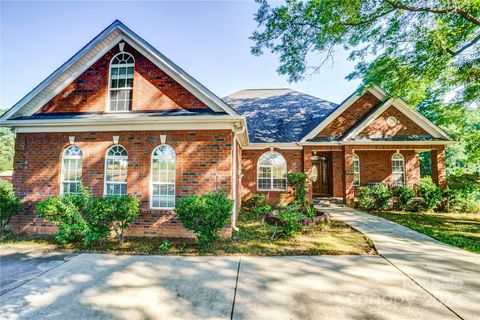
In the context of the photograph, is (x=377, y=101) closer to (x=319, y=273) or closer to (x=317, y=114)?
(x=317, y=114)

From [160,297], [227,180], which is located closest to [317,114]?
[227,180]

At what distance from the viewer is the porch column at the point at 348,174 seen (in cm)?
1192

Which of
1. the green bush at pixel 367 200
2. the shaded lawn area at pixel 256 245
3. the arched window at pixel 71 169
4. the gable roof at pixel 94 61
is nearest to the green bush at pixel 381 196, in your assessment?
the green bush at pixel 367 200

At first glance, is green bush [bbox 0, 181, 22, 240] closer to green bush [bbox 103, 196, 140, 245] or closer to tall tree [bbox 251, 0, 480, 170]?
green bush [bbox 103, 196, 140, 245]

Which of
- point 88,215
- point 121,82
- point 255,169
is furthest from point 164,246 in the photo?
point 255,169

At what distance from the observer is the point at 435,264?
4.79m

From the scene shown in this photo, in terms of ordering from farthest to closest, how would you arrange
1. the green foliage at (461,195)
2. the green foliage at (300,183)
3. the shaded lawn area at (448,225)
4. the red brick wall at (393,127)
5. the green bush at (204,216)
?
1. the red brick wall at (393,127)
2. the green foliage at (461,195)
3. the green foliage at (300,183)
4. the shaded lawn area at (448,225)
5. the green bush at (204,216)

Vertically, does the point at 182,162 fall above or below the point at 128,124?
Result: below

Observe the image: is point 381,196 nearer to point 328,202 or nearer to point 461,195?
point 328,202

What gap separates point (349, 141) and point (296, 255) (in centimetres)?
861

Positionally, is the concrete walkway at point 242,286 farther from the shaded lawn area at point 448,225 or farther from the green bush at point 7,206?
the green bush at point 7,206

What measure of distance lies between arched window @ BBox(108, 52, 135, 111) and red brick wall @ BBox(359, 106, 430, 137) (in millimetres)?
11583

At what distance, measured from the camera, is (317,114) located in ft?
48.3

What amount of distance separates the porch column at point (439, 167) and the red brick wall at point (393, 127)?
3.68 feet
